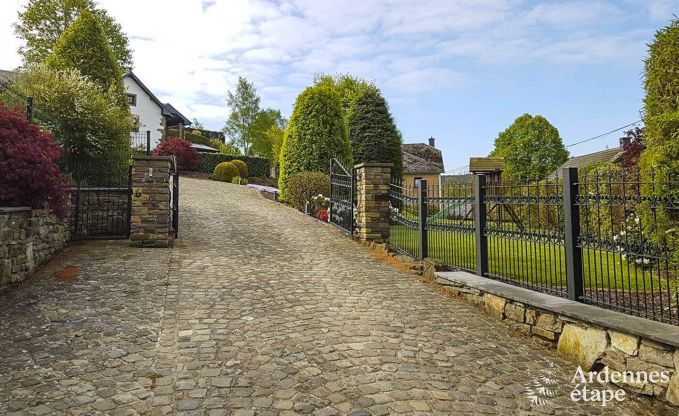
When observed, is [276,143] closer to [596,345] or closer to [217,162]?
[217,162]

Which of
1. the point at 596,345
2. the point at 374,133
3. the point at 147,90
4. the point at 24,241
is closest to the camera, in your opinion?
the point at 596,345

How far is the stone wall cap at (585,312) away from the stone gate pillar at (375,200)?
13.0ft

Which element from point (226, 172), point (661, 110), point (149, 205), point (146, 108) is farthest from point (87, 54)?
point (146, 108)

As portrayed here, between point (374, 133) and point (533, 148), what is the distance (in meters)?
29.8

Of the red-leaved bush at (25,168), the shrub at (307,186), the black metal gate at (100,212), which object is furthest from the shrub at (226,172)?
the red-leaved bush at (25,168)

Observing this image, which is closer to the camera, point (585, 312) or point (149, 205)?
point (585, 312)

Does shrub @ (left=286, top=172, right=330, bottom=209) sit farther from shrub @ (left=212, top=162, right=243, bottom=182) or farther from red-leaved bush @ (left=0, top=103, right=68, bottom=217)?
shrub @ (left=212, top=162, right=243, bottom=182)

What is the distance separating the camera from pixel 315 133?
16.3 metres

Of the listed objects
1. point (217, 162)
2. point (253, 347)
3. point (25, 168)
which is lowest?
point (253, 347)

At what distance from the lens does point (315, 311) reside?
5070 mm

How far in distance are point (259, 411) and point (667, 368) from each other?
3.06 m

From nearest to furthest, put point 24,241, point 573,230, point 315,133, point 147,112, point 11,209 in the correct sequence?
point 573,230 < point 11,209 < point 24,241 < point 315,133 < point 147,112

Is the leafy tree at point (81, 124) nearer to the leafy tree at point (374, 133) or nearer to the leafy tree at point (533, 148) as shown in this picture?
the leafy tree at point (374, 133)

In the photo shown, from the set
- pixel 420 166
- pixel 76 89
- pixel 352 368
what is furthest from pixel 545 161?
pixel 352 368
